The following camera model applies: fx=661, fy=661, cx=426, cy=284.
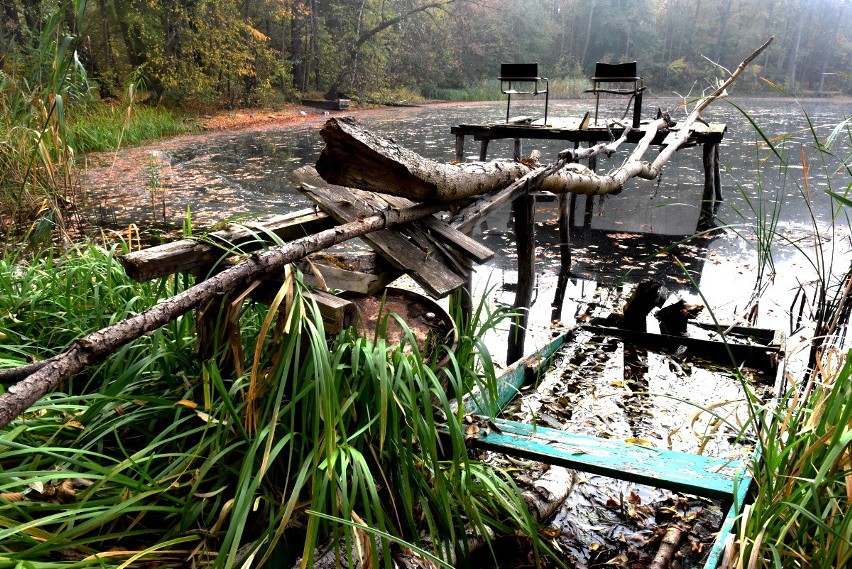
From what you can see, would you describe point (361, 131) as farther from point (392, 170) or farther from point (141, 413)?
point (141, 413)

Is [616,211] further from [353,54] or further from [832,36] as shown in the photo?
[832,36]

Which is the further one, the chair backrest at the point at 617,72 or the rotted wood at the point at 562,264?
the chair backrest at the point at 617,72

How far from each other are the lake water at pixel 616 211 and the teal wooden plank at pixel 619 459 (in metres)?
0.88

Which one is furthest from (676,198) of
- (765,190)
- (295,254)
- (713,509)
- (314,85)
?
(314,85)

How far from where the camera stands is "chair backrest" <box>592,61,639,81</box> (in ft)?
35.3

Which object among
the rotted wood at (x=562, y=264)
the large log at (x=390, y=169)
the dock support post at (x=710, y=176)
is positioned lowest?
the rotted wood at (x=562, y=264)

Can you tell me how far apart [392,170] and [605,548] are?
1.77 m

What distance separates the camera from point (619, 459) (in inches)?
103

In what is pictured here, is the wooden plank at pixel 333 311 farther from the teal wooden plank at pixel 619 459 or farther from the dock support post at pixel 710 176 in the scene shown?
the dock support post at pixel 710 176

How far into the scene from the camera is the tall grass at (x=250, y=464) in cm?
184

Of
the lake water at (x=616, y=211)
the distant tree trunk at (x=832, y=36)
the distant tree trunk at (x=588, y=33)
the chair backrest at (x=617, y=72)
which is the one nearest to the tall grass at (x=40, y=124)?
the lake water at (x=616, y=211)

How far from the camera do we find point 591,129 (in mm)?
11414

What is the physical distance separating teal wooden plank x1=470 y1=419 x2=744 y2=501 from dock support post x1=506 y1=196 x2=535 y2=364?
6.34 ft

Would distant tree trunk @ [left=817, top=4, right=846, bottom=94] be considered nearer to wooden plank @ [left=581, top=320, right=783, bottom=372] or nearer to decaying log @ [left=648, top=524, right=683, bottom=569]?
wooden plank @ [left=581, top=320, right=783, bottom=372]
